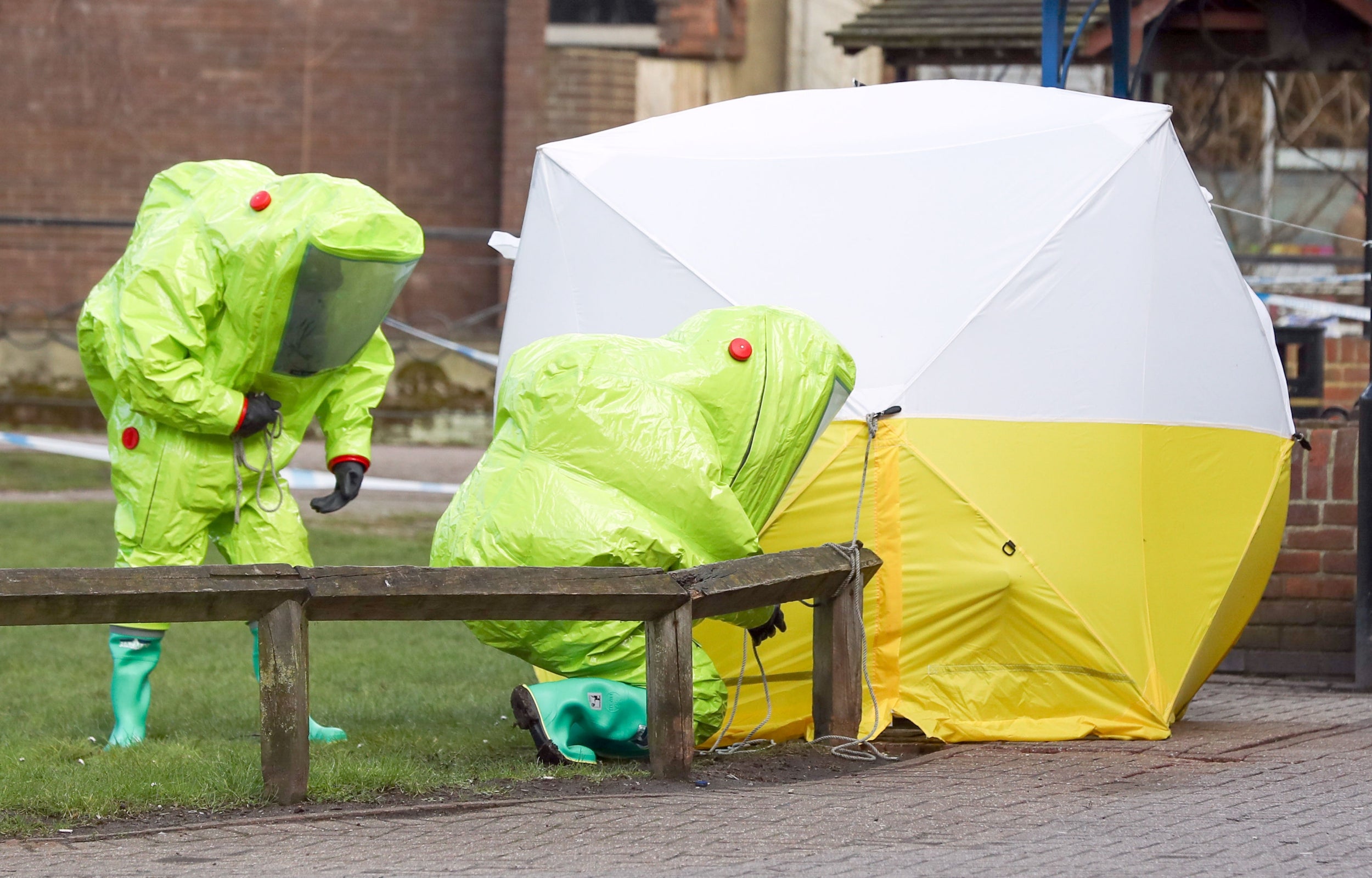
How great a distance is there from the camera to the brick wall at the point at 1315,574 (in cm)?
867

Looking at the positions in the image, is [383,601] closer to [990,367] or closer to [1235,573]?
[990,367]

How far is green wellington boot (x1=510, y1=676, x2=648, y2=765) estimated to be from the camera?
18.2 feet

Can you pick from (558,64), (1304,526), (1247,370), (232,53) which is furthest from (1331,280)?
(232,53)

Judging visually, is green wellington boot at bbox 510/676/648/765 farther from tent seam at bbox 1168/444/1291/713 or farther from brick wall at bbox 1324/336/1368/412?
brick wall at bbox 1324/336/1368/412

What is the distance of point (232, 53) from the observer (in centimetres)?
1839

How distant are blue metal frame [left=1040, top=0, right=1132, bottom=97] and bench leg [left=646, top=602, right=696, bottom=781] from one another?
14.7 ft

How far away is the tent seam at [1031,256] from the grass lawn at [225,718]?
71.6 inches

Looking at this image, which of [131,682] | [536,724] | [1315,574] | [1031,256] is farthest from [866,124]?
[1315,574]

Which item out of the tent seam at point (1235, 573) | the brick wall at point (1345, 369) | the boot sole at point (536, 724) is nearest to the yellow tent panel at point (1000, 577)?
the tent seam at point (1235, 573)

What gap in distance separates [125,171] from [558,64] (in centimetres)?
466

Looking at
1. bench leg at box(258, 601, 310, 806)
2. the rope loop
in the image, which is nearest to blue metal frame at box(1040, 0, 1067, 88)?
the rope loop

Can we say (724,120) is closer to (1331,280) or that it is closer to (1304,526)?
(1304,526)

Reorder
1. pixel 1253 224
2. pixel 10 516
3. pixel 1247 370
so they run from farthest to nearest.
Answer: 1. pixel 1253 224
2. pixel 10 516
3. pixel 1247 370

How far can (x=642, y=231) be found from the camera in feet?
22.0
